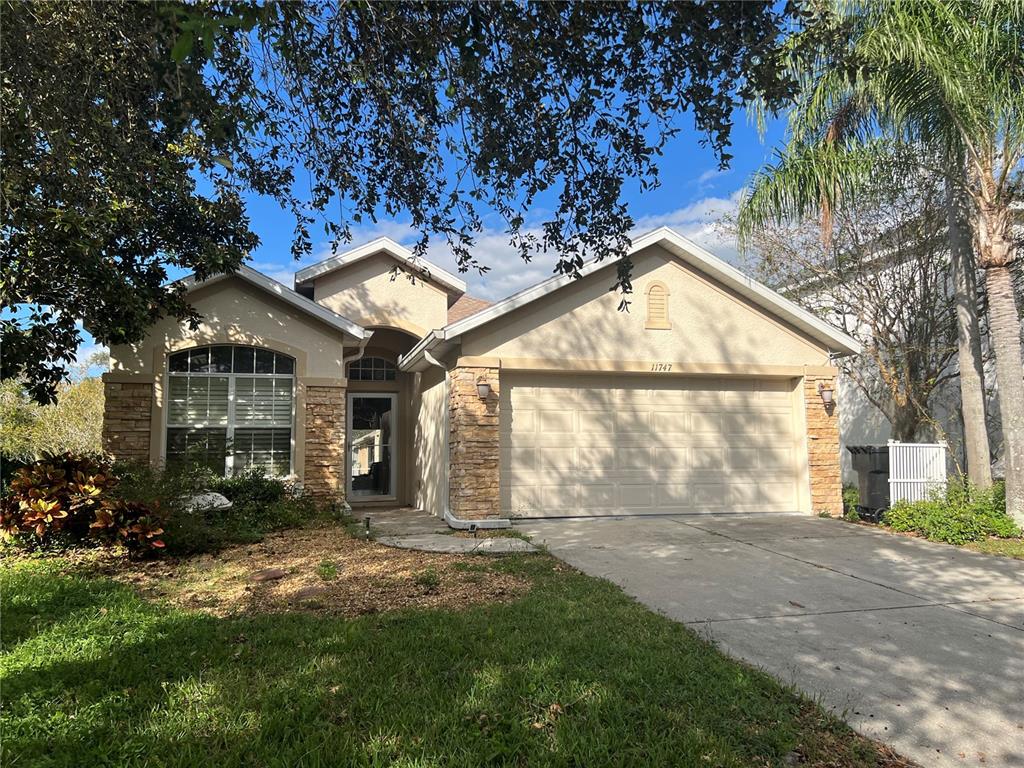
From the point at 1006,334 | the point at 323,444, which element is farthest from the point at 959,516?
the point at 323,444

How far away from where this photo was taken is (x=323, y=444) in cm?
1102

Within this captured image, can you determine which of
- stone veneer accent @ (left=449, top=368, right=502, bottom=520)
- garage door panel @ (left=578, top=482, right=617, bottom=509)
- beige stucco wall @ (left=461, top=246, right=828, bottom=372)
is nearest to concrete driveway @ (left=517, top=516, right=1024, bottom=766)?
stone veneer accent @ (left=449, top=368, right=502, bottom=520)

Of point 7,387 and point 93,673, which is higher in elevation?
point 7,387

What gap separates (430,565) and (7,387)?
54.6 ft

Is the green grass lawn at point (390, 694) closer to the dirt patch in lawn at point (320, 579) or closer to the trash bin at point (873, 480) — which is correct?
the dirt patch in lawn at point (320, 579)

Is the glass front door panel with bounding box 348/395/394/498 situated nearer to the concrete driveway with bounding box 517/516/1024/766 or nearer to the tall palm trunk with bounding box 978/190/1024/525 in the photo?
the concrete driveway with bounding box 517/516/1024/766

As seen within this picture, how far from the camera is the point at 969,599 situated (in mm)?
6156

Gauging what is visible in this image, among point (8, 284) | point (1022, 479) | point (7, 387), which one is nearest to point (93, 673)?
point (8, 284)

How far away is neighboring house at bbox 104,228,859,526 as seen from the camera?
10375 millimetres

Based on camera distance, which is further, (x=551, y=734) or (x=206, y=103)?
(x=206, y=103)

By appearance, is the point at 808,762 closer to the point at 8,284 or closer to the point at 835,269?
the point at 8,284

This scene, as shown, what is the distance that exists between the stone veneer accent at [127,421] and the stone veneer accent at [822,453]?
440 inches

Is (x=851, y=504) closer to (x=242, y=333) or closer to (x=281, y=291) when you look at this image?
(x=281, y=291)

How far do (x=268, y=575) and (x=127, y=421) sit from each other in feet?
17.0
